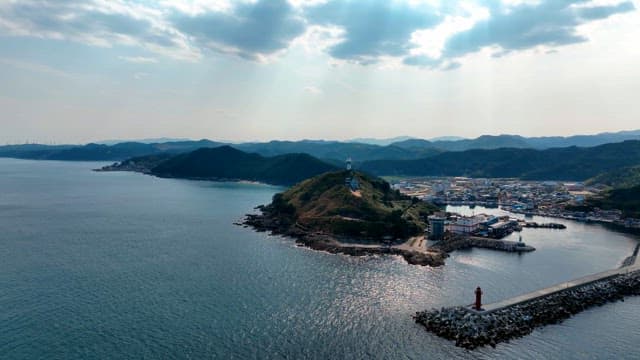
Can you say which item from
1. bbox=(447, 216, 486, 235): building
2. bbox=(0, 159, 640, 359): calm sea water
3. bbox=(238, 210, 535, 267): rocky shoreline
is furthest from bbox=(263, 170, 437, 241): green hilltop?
bbox=(0, 159, 640, 359): calm sea water

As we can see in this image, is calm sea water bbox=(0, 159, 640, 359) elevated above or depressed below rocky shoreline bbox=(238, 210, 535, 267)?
below

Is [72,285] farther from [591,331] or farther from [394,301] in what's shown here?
[591,331]

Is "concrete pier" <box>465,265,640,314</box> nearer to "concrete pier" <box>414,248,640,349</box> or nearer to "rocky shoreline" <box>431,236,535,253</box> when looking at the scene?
"concrete pier" <box>414,248,640,349</box>

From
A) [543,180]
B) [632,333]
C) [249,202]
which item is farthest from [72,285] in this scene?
[543,180]

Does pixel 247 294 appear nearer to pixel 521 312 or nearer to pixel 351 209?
pixel 521 312

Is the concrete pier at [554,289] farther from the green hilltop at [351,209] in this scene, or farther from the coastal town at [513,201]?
the green hilltop at [351,209]

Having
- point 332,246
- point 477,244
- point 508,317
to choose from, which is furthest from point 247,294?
point 477,244
